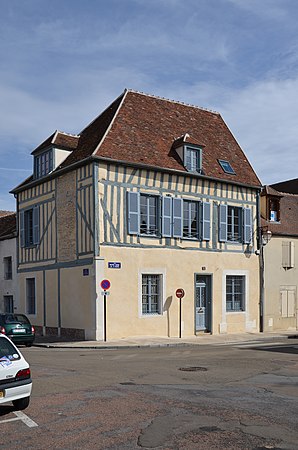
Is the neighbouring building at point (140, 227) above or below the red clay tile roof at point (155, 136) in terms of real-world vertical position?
below

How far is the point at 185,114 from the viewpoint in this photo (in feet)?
86.8

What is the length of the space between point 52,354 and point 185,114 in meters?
14.2

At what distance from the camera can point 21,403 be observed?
8180 mm

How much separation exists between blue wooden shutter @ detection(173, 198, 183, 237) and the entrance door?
2210 millimetres

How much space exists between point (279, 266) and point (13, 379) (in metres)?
20.3

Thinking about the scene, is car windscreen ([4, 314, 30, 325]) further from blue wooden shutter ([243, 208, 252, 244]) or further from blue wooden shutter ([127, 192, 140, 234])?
blue wooden shutter ([243, 208, 252, 244])

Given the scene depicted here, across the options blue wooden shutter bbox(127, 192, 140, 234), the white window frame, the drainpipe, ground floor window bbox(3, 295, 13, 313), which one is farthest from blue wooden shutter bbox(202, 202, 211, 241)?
ground floor window bbox(3, 295, 13, 313)

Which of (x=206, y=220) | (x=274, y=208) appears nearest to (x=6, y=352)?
(x=206, y=220)

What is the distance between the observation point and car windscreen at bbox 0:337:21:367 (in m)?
8.03

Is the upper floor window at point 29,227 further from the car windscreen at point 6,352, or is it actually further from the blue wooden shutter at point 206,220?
the car windscreen at point 6,352

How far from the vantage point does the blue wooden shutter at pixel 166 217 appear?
22234 mm

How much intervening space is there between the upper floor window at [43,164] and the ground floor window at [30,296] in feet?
16.0

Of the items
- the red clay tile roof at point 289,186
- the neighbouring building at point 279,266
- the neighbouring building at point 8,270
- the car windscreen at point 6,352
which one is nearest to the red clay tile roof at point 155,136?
the neighbouring building at point 279,266

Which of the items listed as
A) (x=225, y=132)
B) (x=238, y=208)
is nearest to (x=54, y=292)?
(x=238, y=208)
